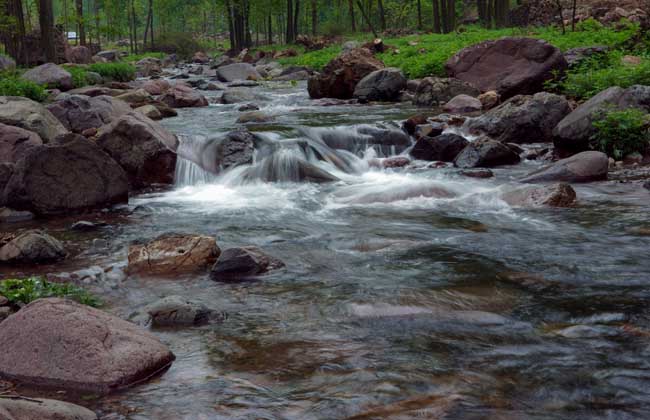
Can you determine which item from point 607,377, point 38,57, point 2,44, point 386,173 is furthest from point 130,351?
point 2,44

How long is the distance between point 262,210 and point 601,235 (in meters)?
4.62

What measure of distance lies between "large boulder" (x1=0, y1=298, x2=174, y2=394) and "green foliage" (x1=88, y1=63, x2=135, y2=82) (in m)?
24.4

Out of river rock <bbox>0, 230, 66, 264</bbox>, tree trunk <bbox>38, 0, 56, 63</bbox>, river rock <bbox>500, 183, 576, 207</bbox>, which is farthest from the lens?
tree trunk <bbox>38, 0, 56, 63</bbox>

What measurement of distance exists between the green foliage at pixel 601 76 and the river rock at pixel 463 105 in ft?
5.87

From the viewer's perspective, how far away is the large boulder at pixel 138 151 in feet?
36.2

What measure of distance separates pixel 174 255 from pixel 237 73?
25.8 m

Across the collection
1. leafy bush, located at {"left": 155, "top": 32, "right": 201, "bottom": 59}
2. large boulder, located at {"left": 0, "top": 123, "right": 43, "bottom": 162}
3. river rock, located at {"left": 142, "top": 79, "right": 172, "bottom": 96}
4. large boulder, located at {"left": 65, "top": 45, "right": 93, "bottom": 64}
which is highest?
leafy bush, located at {"left": 155, "top": 32, "right": 201, "bottom": 59}

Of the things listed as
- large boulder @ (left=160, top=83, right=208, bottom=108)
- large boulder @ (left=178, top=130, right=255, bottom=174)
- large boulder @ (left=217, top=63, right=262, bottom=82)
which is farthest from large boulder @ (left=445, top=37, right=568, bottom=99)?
large boulder @ (left=217, top=63, right=262, bottom=82)

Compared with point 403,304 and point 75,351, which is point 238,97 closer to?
point 403,304

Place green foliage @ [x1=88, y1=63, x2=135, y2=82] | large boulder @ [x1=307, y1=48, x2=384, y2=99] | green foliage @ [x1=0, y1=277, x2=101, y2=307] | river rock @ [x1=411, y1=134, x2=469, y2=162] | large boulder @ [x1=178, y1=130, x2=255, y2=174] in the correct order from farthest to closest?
1. green foliage @ [x1=88, y1=63, x2=135, y2=82]
2. large boulder @ [x1=307, y1=48, x2=384, y2=99]
3. river rock @ [x1=411, y1=134, x2=469, y2=162]
4. large boulder @ [x1=178, y1=130, x2=255, y2=174]
5. green foliage @ [x1=0, y1=277, x2=101, y2=307]

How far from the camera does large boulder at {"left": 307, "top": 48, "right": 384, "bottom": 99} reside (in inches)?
829

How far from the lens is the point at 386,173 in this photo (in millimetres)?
12492

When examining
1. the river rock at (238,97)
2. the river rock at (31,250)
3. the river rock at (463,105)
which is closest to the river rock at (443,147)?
the river rock at (463,105)

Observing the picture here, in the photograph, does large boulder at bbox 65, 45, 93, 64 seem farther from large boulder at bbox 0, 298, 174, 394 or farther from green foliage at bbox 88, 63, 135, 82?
large boulder at bbox 0, 298, 174, 394
